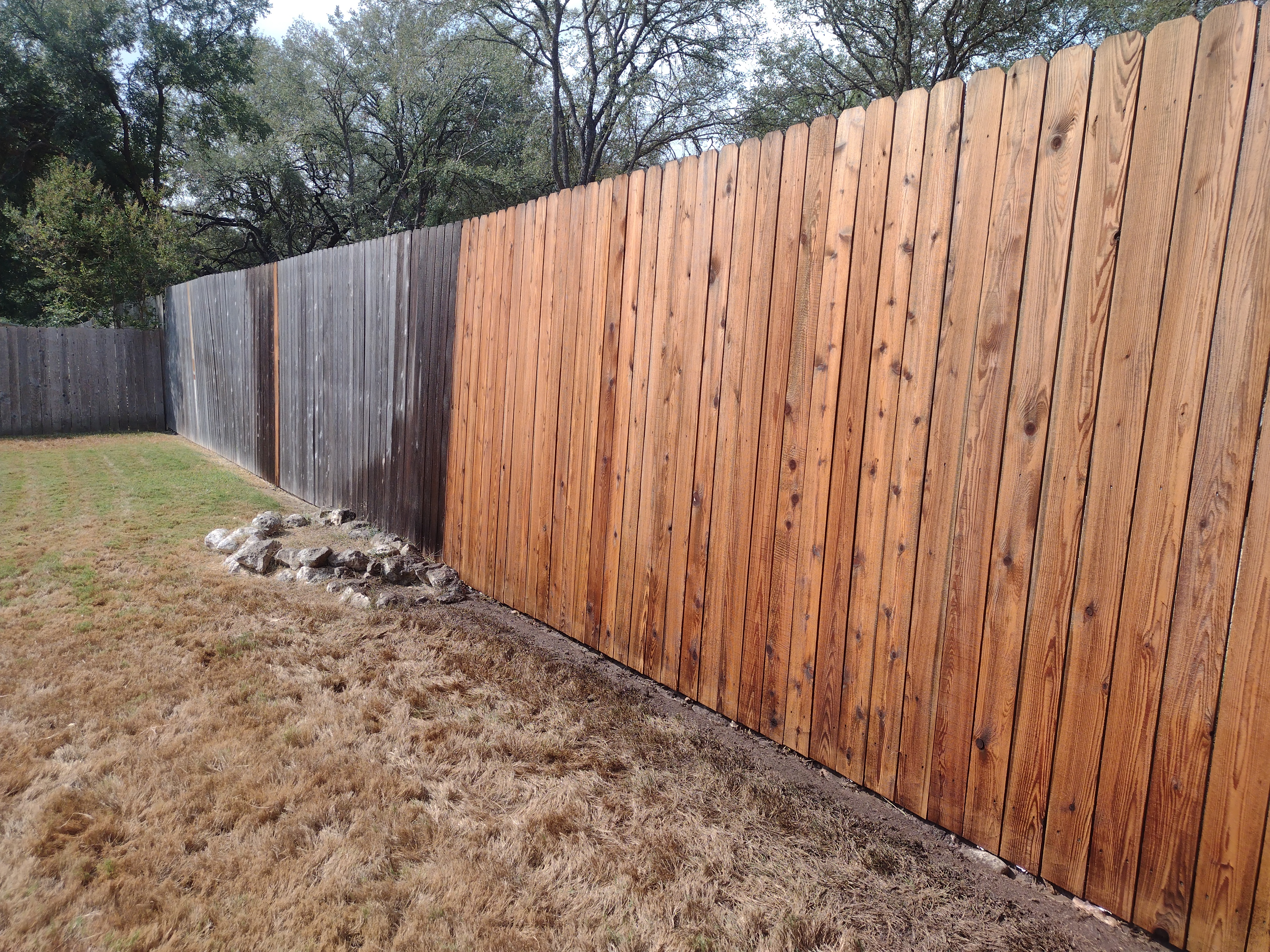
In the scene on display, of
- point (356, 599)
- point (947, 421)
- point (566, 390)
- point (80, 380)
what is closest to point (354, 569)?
point (356, 599)

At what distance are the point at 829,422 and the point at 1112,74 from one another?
3.83ft

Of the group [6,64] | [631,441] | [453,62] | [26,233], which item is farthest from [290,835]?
[453,62]

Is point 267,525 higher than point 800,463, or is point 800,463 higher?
point 800,463

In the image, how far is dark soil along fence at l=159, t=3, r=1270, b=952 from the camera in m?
1.73

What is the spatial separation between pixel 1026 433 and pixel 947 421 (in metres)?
0.23

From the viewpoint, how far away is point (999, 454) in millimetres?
2105

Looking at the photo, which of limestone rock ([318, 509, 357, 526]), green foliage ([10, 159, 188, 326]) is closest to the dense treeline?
green foliage ([10, 159, 188, 326])

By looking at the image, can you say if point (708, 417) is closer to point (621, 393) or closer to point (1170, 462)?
point (621, 393)

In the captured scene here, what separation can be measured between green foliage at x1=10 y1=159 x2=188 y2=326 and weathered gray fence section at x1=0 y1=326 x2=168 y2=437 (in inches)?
25.7

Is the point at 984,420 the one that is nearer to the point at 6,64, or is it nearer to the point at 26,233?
the point at 26,233

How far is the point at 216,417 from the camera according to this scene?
9.77 meters

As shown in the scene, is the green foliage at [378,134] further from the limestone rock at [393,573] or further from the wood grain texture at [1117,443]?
the wood grain texture at [1117,443]

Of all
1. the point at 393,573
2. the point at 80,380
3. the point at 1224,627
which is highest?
the point at 80,380

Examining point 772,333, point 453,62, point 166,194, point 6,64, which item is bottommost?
point 772,333
